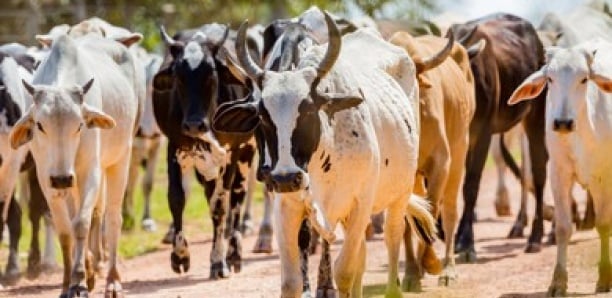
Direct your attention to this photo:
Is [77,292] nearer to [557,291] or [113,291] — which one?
[113,291]

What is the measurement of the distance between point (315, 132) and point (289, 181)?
1.45 ft

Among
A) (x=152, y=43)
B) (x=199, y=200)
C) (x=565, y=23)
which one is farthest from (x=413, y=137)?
(x=152, y=43)

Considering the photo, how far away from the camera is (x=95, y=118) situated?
13141 mm

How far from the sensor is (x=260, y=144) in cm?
1078

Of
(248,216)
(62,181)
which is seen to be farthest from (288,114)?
(248,216)

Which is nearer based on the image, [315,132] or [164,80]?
[315,132]

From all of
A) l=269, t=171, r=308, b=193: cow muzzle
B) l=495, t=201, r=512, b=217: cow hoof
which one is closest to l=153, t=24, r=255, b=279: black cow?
l=269, t=171, r=308, b=193: cow muzzle

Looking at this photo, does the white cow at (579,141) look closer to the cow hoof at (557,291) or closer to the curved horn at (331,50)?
the cow hoof at (557,291)

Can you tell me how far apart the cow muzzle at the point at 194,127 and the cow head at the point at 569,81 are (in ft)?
10.0

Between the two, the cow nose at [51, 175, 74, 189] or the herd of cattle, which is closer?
the herd of cattle

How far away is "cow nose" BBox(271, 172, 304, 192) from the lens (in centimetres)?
1031

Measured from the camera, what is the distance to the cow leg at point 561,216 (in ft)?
43.3

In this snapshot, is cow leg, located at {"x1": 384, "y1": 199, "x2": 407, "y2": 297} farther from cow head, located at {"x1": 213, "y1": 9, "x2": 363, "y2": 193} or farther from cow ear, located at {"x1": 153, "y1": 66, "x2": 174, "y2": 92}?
cow ear, located at {"x1": 153, "y1": 66, "x2": 174, "y2": 92}

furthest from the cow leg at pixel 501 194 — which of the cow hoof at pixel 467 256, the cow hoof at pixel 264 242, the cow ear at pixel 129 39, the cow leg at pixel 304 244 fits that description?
the cow leg at pixel 304 244
